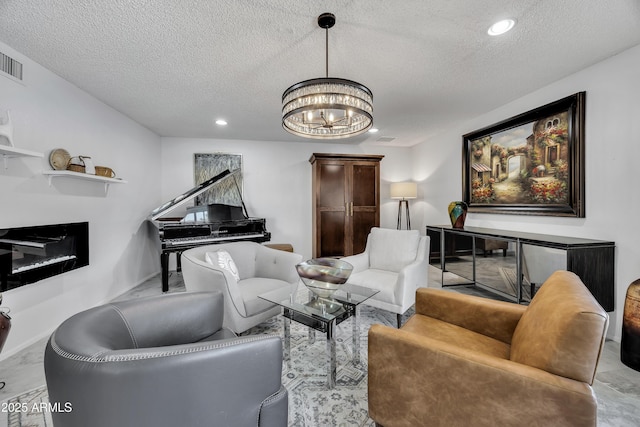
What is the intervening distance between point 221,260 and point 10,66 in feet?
7.58

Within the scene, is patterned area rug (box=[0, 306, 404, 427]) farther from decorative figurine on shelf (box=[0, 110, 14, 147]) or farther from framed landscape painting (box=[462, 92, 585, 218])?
framed landscape painting (box=[462, 92, 585, 218])

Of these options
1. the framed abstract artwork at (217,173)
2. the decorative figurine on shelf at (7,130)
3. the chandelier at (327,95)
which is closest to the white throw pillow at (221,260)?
the chandelier at (327,95)

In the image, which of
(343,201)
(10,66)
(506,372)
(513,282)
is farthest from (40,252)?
(513,282)

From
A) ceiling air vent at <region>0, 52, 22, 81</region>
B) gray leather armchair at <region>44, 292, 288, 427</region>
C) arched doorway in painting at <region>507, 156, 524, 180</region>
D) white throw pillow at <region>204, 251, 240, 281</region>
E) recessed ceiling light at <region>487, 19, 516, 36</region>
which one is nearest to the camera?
gray leather armchair at <region>44, 292, 288, 427</region>

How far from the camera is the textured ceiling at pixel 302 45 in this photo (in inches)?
67.6

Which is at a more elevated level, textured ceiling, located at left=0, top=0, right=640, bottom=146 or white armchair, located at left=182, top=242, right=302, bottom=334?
textured ceiling, located at left=0, top=0, right=640, bottom=146

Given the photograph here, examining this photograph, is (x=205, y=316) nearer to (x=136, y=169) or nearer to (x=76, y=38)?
(x=76, y=38)

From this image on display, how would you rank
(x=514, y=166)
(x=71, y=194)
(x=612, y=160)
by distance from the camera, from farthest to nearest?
(x=514, y=166) < (x=71, y=194) < (x=612, y=160)

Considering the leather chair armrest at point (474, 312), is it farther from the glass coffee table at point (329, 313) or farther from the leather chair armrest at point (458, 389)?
the leather chair armrest at point (458, 389)

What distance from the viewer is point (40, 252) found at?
2.33 meters

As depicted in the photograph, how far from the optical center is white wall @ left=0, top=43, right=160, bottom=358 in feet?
7.26

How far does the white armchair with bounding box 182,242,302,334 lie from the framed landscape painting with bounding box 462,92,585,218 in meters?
2.73

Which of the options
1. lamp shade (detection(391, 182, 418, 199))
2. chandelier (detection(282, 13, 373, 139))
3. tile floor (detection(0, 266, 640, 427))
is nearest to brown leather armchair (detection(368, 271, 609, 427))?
tile floor (detection(0, 266, 640, 427))

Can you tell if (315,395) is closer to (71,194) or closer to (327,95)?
(327,95)
